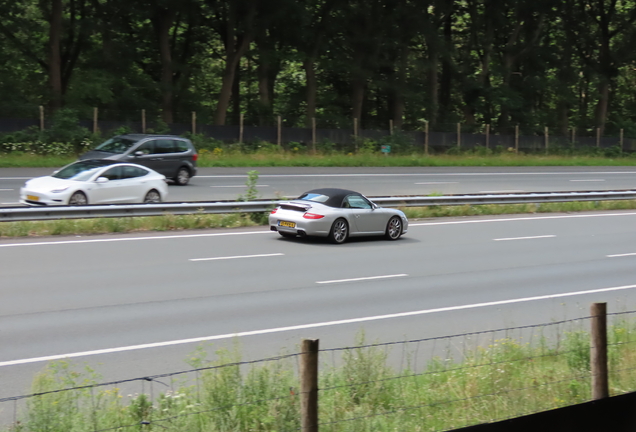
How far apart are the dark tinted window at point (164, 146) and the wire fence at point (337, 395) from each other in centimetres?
2013

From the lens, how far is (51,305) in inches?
438

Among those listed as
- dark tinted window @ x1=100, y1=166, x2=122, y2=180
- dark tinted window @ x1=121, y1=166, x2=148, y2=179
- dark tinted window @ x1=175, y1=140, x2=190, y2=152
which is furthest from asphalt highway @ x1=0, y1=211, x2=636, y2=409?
dark tinted window @ x1=175, y1=140, x2=190, y2=152

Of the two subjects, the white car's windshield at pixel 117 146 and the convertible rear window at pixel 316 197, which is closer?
the convertible rear window at pixel 316 197

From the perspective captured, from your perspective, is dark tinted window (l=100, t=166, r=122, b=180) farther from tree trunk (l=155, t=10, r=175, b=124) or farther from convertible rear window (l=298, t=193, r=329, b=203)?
tree trunk (l=155, t=10, r=175, b=124)

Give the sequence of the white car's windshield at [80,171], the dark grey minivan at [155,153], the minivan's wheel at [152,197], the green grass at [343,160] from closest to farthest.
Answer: the white car's windshield at [80,171] → the minivan's wheel at [152,197] → the dark grey minivan at [155,153] → the green grass at [343,160]

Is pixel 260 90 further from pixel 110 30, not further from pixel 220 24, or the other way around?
pixel 110 30

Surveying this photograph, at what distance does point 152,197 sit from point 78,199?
2585 millimetres

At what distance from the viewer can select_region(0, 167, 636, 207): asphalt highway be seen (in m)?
26.7

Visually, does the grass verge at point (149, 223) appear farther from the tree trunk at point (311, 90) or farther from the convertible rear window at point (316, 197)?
the tree trunk at point (311, 90)

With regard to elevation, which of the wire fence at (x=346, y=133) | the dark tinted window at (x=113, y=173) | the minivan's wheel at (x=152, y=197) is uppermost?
the wire fence at (x=346, y=133)

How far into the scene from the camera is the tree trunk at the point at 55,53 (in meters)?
41.8

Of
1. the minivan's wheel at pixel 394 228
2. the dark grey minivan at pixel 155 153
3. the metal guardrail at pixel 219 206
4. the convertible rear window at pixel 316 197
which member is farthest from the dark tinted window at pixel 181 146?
the minivan's wheel at pixel 394 228

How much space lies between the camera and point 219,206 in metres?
20.0

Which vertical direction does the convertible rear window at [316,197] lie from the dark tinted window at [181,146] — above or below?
below
